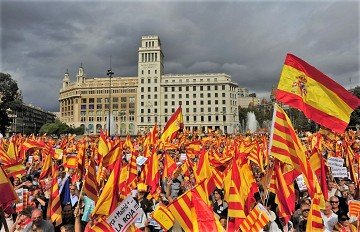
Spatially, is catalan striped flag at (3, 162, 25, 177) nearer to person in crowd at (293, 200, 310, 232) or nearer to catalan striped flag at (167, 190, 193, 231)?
Result: catalan striped flag at (167, 190, 193, 231)

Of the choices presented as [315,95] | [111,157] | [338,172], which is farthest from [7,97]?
[315,95]

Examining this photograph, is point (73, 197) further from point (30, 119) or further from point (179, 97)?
point (30, 119)

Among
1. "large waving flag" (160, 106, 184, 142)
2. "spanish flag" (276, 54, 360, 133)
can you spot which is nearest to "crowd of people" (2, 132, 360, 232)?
"spanish flag" (276, 54, 360, 133)

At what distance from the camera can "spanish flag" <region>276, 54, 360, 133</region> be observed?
201 inches

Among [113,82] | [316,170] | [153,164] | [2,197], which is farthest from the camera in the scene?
[113,82]

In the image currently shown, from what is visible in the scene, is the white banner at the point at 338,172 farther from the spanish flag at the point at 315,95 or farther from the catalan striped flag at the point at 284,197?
the spanish flag at the point at 315,95

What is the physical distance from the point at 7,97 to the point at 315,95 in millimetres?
56775

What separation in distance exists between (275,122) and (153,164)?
151 inches

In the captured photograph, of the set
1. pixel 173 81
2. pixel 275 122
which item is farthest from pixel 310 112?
pixel 173 81

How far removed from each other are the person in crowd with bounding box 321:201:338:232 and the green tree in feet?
183

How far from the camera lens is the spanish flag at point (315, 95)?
5.10m

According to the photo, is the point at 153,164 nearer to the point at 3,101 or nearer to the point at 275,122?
the point at 275,122

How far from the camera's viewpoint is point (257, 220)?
4719 millimetres

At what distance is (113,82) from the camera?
4161 inches
